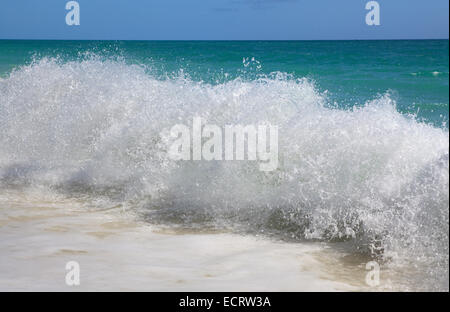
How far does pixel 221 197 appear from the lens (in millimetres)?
5539

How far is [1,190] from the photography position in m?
6.35

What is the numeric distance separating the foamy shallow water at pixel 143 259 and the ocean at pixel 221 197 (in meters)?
0.02

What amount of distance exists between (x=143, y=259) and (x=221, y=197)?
157 cm

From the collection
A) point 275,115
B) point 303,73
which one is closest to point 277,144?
point 275,115

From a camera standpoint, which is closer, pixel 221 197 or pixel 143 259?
pixel 143 259

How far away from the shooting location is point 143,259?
13.5 feet

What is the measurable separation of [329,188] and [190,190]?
151 centimetres

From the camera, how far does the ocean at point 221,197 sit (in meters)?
3.90

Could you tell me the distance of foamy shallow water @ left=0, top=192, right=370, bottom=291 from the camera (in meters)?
3.64

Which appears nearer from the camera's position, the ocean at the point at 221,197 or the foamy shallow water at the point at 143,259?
the foamy shallow water at the point at 143,259

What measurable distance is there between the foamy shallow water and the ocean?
0.02 m

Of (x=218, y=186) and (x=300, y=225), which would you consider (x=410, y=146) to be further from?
(x=218, y=186)

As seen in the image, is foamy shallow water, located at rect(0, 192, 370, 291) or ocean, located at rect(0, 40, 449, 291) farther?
ocean, located at rect(0, 40, 449, 291)

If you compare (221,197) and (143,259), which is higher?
(221,197)
